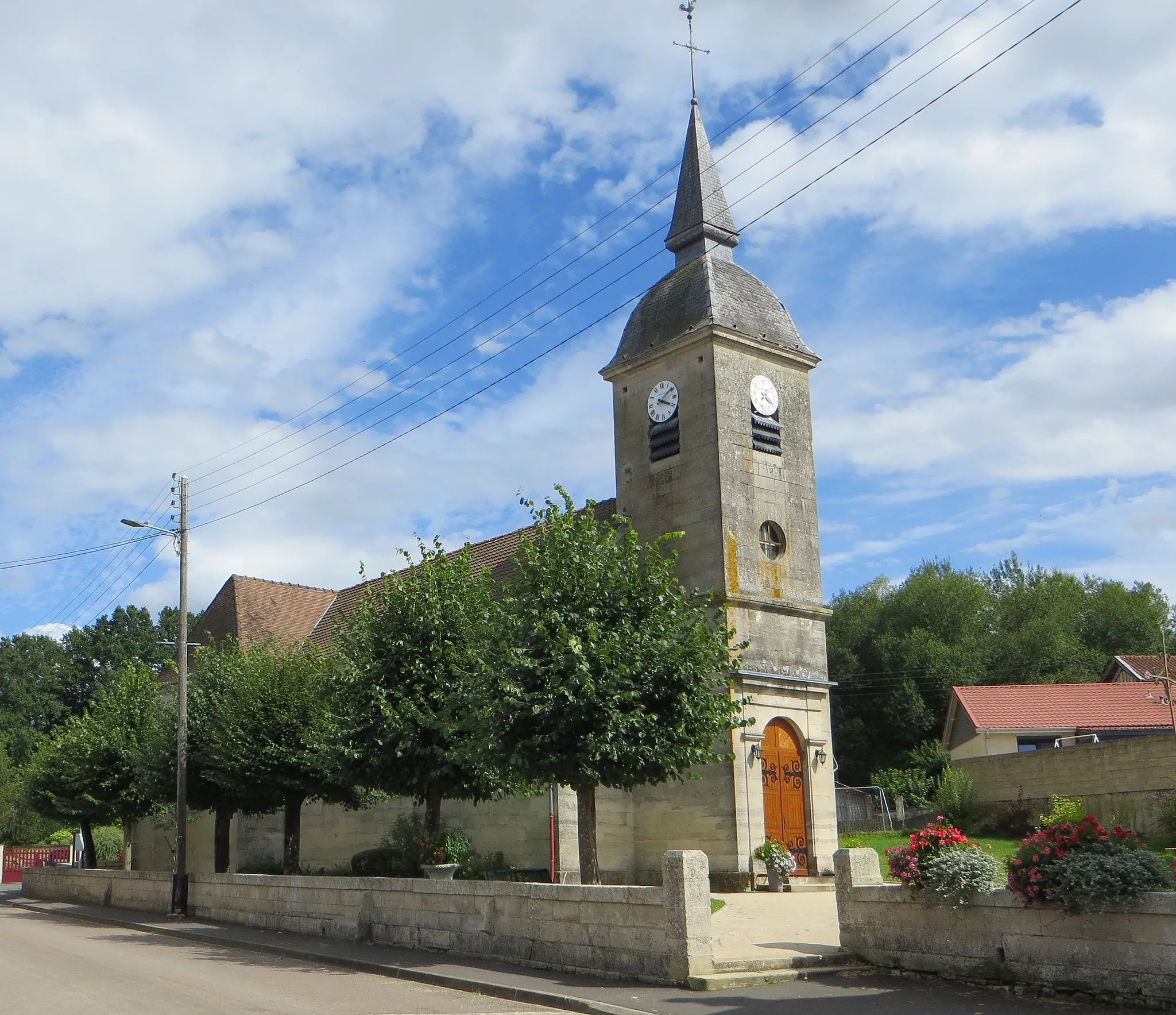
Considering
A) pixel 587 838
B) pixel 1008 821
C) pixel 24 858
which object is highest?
pixel 587 838

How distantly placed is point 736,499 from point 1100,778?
12.4 metres

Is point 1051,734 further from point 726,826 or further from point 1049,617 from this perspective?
point 726,826

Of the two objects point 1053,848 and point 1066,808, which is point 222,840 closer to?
point 1066,808

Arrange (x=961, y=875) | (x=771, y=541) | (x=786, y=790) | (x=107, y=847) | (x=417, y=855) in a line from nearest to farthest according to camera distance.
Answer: (x=961, y=875), (x=417, y=855), (x=786, y=790), (x=771, y=541), (x=107, y=847)

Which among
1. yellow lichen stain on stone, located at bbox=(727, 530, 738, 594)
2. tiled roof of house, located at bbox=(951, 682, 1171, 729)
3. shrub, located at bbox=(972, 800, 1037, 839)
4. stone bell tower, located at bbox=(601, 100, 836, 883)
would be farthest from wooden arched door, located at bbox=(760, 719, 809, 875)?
tiled roof of house, located at bbox=(951, 682, 1171, 729)

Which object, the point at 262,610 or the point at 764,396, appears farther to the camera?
the point at 262,610

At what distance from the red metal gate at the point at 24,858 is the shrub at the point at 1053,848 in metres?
44.2

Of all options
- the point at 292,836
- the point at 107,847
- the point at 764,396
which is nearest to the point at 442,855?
the point at 292,836

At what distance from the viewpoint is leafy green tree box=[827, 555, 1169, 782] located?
57.7 m

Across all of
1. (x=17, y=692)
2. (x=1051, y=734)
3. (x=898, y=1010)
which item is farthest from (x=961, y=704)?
(x=17, y=692)

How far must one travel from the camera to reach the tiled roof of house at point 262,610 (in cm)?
3691

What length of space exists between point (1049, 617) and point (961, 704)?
19.1 metres

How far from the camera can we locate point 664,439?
25.7 meters

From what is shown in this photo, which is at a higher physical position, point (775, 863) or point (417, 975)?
point (775, 863)
